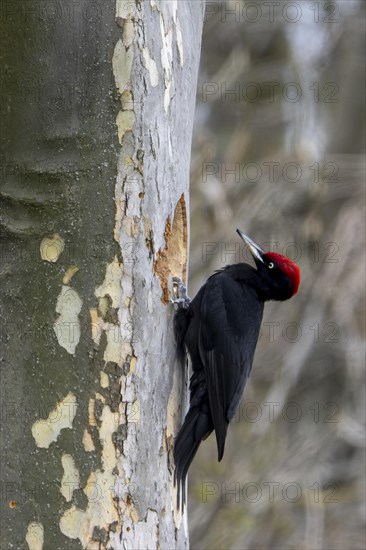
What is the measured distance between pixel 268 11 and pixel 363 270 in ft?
8.19

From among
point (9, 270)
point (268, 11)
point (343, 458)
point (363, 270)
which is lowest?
point (343, 458)

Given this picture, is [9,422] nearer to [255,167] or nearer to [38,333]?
[38,333]

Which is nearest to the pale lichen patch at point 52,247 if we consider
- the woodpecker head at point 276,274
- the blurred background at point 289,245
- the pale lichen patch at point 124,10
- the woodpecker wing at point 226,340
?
the pale lichen patch at point 124,10

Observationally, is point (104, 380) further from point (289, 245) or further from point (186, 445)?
point (289, 245)

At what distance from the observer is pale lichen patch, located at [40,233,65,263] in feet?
9.05

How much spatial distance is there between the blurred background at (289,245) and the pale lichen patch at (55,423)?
4049 millimetres

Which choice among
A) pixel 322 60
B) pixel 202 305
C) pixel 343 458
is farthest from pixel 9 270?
pixel 322 60

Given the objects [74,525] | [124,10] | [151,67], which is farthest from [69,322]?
[124,10]

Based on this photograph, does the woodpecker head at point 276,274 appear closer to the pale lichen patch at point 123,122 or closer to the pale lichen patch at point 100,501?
the pale lichen patch at point 123,122

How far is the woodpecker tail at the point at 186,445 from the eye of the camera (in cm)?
302

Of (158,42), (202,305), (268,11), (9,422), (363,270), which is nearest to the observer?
(9,422)

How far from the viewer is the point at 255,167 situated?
746 centimetres

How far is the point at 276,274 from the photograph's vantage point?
4113 millimetres

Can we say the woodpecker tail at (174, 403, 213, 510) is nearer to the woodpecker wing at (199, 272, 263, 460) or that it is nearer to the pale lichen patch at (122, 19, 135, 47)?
the woodpecker wing at (199, 272, 263, 460)
